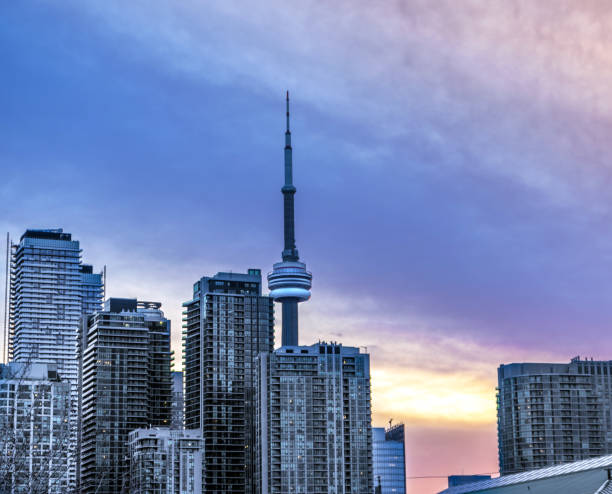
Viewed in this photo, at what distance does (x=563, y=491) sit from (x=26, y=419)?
4726 inches

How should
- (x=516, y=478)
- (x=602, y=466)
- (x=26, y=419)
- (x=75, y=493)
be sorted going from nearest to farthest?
(x=26, y=419), (x=75, y=493), (x=602, y=466), (x=516, y=478)

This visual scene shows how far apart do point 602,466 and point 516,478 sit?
146 feet

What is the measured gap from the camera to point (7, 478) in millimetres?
35625

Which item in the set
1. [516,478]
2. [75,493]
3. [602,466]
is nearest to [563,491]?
[602,466]

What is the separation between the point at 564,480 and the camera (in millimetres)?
151625

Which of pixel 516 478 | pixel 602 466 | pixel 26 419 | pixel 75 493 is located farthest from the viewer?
pixel 516 478

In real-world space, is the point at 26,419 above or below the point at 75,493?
above

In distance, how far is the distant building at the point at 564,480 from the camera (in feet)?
442

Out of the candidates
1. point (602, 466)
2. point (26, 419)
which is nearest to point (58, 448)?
point (26, 419)

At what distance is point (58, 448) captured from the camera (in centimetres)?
3459

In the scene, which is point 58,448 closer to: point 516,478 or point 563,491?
point 563,491

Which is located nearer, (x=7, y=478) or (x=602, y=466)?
(x=7, y=478)

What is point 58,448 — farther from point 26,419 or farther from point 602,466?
point 602,466

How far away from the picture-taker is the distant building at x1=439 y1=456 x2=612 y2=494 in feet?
442
